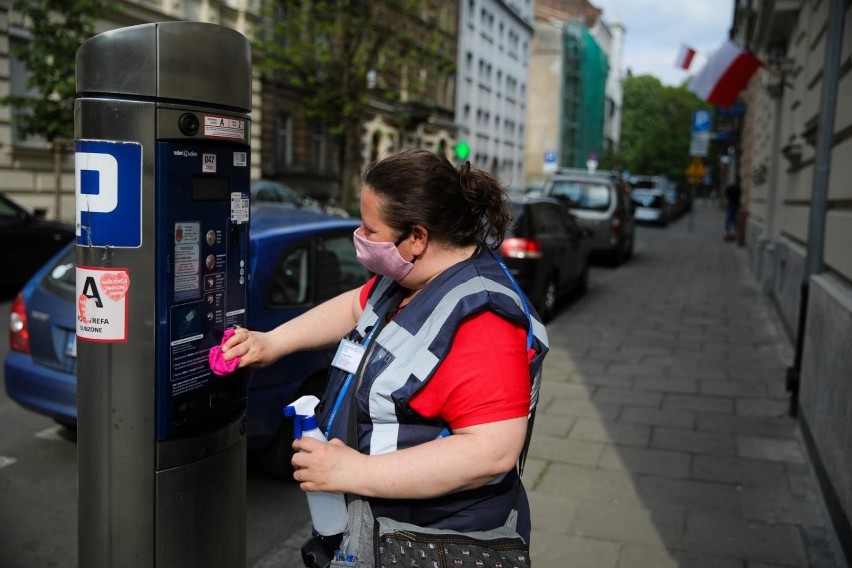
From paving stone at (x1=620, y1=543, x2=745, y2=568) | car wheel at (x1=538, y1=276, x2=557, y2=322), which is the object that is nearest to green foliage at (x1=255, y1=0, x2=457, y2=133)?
car wheel at (x1=538, y1=276, x2=557, y2=322)

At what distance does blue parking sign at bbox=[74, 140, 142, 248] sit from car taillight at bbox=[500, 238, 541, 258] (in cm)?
812

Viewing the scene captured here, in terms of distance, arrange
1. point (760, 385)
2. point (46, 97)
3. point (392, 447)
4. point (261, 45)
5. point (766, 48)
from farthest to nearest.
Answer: point (261, 45) → point (46, 97) → point (766, 48) → point (760, 385) → point (392, 447)

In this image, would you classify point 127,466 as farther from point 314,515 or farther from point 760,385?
point 760,385

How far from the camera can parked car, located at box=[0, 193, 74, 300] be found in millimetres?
10453

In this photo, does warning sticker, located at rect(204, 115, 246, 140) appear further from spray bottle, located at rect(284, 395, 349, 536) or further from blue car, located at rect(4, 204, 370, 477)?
Answer: blue car, located at rect(4, 204, 370, 477)

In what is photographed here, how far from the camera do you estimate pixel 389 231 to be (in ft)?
6.29

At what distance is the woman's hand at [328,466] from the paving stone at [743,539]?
9.07 ft

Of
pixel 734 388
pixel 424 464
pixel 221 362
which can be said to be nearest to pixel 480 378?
pixel 424 464

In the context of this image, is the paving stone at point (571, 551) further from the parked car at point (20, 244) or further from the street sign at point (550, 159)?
the street sign at point (550, 159)

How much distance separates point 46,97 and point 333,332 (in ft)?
46.1

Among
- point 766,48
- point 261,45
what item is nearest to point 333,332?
point 766,48

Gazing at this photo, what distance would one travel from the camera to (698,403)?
21.9 ft

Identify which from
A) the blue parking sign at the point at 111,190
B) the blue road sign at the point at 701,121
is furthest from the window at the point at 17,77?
the blue road sign at the point at 701,121

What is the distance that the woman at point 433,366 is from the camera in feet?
5.67
